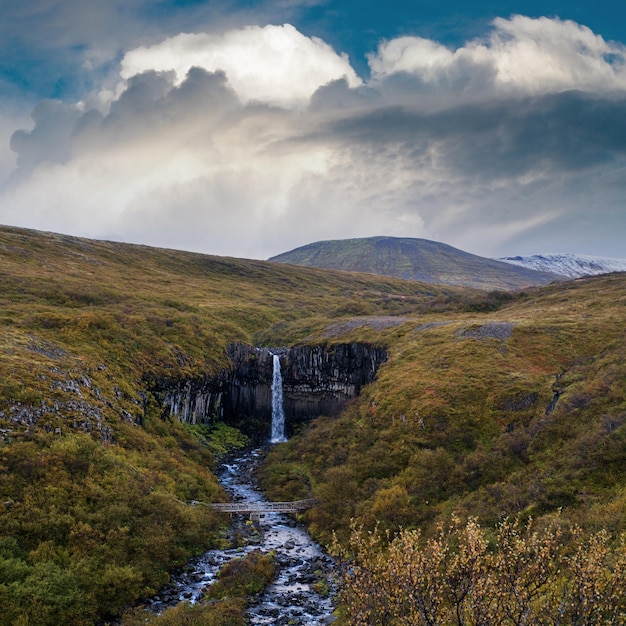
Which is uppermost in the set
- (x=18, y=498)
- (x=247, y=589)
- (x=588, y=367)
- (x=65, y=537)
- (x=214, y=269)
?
(x=214, y=269)

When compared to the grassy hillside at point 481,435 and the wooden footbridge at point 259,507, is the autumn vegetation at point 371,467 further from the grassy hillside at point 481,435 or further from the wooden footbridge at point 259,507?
the wooden footbridge at point 259,507

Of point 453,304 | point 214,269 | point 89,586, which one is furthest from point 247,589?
point 214,269

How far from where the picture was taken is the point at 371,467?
139 feet

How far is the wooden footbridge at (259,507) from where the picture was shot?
42.5 metres

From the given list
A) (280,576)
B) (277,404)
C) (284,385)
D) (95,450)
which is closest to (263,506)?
(280,576)

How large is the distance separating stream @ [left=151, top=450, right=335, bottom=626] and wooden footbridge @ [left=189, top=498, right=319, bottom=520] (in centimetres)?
70

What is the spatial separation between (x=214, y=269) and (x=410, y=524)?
152070mm

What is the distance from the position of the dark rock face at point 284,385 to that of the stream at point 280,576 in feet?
79.1

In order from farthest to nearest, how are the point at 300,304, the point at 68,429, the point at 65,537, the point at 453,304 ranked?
1. the point at 300,304
2. the point at 453,304
3. the point at 68,429
4. the point at 65,537

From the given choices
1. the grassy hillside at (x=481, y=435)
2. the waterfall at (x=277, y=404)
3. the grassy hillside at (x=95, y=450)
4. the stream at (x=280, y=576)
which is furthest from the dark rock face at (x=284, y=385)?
the stream at (x=280, y=576)

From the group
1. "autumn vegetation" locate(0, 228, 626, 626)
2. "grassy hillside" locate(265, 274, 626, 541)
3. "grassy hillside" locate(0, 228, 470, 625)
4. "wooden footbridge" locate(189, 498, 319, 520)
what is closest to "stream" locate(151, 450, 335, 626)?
"wooden footbridge" locate(189, 498, 319, 520)

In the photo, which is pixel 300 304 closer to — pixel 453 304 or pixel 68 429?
pixel 453 304

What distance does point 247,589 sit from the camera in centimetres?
3056

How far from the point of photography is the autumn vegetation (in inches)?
629
